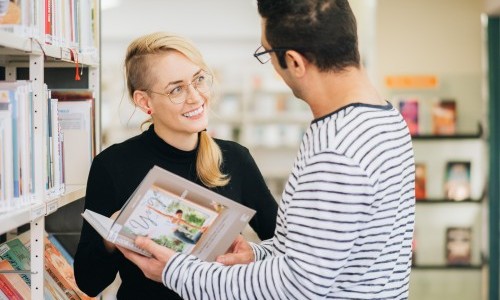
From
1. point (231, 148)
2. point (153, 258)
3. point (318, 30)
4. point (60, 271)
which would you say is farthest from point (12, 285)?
point (318, 30)

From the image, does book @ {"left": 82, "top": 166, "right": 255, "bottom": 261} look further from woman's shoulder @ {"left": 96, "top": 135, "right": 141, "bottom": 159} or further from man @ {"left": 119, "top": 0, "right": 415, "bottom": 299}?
woman's shoulder @ {"left": 96, "top": 135, "right": 141, "bottom": 159}

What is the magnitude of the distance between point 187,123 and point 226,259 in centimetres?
44

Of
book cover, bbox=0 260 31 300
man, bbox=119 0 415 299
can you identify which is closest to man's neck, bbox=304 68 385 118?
man, bbox=119 0 415 299

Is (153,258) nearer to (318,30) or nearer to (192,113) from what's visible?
(192,113)

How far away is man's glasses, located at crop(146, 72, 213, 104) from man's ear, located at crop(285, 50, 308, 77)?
0.59 metres

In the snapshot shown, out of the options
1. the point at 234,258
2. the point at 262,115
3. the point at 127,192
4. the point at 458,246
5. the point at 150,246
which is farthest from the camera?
the point at 262,115

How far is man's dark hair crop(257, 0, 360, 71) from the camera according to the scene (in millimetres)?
1437

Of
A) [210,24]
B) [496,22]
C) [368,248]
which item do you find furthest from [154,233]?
[210,24]

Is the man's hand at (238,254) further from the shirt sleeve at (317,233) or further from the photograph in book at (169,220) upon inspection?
the shirt sleeve at (317,233)

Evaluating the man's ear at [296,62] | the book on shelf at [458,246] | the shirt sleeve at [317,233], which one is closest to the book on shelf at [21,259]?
the shirt sleeve at [317,233]

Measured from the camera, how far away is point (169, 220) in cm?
173

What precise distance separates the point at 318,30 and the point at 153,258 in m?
0.72

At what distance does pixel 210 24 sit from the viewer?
11617mm

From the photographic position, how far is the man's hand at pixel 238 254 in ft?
5.93
